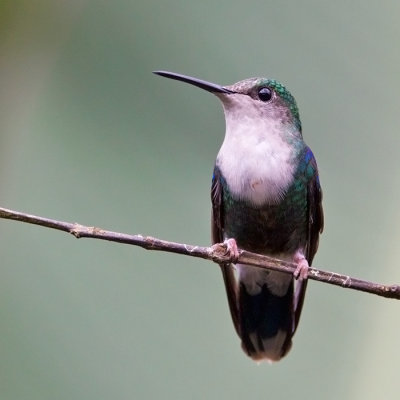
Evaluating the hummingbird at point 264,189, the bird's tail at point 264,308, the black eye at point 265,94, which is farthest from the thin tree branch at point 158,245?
the bird's tail at point 264,308

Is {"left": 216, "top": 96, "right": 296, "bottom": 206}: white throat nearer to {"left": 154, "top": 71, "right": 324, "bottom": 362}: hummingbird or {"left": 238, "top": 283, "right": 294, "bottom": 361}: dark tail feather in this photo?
{"left": 154, "top": 71, "right": 324, "bottom": 362}: hummingbird

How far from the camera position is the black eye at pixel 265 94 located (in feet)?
8.93

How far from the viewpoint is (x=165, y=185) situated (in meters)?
2.72

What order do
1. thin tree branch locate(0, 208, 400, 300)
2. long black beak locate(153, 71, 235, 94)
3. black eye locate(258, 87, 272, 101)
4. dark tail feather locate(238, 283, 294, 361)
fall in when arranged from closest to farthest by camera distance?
thin tree branch locate(0, 208, 400, 300) < long black beak locate(153, 71, 235, 94) < black eye locate(258, 87, 272, 101) < dark tail feather locate(238, 283, 294, 361)

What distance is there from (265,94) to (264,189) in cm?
44

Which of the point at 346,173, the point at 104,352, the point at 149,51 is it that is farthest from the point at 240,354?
the point at 149,51

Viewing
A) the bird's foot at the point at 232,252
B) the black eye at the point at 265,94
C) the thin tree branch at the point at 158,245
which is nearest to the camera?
the thin tree branch at the point at 158,245

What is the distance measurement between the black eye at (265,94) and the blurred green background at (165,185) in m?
0.24

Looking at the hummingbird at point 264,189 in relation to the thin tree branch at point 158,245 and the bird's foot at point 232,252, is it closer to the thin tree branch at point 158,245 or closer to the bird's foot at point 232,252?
the bird's foot at point 232,252

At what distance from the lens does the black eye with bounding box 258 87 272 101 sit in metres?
2.72

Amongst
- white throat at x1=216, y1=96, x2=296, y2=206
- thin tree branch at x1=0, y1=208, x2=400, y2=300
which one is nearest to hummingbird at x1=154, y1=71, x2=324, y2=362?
white throat at x1=216, y1=96, x2=296, y2=206

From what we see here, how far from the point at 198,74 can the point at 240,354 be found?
122 cm

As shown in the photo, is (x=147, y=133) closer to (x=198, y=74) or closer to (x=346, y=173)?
(x=198, y=74)

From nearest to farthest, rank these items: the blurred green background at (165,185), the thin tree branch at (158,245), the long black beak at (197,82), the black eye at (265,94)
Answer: the thin tree branch at (158,245) < the long black beak at (197,82) < the blurred green background at (165,185) < the black eye at (265,94)
